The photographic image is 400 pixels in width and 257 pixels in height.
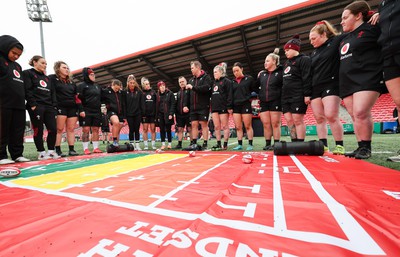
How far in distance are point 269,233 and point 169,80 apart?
1531 cm

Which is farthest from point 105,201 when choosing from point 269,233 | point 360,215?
point 360,215

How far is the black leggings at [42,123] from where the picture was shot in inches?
132

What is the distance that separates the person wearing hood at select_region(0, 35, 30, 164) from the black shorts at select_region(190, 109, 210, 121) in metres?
3.07

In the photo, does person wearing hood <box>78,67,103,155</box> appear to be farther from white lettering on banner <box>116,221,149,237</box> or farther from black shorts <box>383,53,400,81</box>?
black shorts <box>383,53,400,81</box>

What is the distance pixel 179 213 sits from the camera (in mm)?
918

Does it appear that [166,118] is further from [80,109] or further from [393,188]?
[393,188]

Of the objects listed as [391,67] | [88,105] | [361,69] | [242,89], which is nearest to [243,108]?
[242,89]

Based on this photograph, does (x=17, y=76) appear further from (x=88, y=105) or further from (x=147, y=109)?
(x=147, y=109)

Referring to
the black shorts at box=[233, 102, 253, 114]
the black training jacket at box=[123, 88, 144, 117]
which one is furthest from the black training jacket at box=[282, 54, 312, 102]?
the black training jacket at box=[123, 88, 144, 117]

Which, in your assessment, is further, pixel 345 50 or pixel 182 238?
pixel 345 50

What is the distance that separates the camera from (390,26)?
170 cm

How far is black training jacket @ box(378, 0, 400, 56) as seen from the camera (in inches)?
64.7

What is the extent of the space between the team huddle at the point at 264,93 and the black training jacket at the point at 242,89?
22 mm

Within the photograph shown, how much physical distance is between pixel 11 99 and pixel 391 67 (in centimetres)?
476
